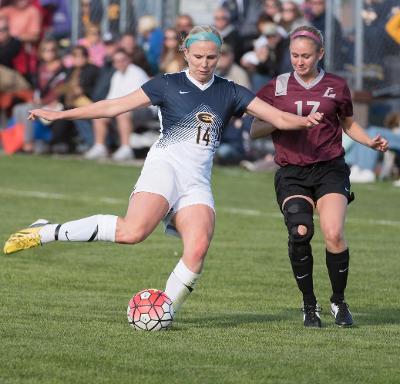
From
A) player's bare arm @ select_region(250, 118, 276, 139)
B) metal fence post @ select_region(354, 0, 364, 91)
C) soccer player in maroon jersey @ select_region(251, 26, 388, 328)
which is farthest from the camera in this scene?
metal fence post @ select_region(354, 0, 364, 91)

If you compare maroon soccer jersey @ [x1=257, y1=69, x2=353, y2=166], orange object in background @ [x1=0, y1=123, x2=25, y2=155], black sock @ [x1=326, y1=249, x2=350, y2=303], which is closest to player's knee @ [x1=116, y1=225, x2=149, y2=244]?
maroon soccer jersey @ [x1=257, y1=69, x2=353, y2=166]

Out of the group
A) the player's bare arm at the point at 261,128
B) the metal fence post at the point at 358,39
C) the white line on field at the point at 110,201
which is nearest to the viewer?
the player's bare arm at the point at 261,128

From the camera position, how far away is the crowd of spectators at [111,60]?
2303cm

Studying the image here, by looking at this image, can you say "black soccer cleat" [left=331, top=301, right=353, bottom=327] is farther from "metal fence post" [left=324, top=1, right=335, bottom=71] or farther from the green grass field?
"metal fence post" [left=324, top=1, right=335, bottom=71]

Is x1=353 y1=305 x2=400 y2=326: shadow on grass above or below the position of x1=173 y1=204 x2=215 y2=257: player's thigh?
below

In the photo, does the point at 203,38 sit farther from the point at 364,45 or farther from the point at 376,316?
the point at 364,45

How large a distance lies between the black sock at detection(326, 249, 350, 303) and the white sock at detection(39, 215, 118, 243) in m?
1.52

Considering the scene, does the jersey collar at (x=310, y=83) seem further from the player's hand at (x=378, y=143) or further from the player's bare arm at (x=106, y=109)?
the player's bare arm at (x=106, y=109)

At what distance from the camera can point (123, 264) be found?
12.4 meters

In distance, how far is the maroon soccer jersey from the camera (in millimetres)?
9328

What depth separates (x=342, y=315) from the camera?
9.18 meters

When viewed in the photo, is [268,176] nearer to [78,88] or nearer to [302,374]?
[78,88]

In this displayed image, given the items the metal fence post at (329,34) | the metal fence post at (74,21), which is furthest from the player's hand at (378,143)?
the metal fence post at (74,21)

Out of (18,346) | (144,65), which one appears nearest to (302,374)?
(18,346)
